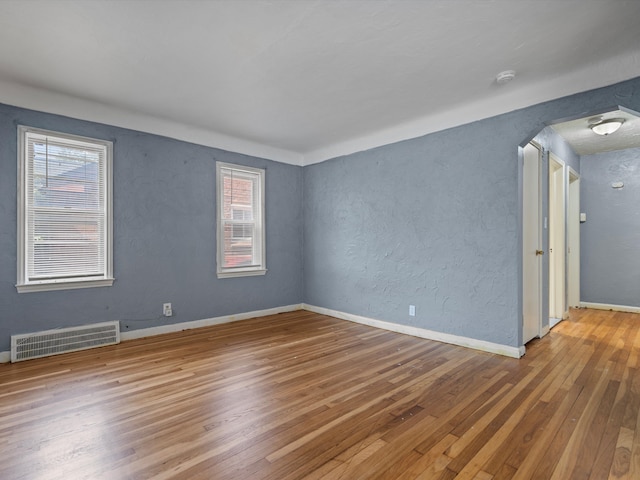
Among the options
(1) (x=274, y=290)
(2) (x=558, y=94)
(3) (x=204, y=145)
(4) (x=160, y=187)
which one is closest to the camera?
(2) (x=558, y=94)

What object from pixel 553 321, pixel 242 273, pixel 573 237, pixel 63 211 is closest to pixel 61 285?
pixel 63 211

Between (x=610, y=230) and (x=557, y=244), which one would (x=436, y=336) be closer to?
(x=557, y=244)

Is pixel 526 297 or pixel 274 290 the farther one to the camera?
pixel 274 290

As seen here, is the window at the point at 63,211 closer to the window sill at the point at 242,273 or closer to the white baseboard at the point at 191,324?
the white baseboard at the point at 191,324

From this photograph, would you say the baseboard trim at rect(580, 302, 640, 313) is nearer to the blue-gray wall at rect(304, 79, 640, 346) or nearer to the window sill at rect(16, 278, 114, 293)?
the blue-gray wall at rect(304, 79, 640, 346)

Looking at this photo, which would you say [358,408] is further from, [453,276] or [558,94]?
[558,94]

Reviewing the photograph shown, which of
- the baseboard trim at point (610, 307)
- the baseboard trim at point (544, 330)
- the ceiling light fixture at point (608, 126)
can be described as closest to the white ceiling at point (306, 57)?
the ceiling light fixture at point (608, 126)

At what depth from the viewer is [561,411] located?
7.51ft

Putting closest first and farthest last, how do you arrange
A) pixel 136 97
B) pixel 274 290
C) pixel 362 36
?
pixel 362 36 < pixel 136 97 < pixel 274 290

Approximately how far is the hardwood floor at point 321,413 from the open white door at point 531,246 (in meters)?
0.36

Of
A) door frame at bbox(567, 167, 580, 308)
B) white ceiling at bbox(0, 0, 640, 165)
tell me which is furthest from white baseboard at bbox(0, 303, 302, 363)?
door frame at bbox(567, 167, 580, 308)

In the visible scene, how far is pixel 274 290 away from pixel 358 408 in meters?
3.28

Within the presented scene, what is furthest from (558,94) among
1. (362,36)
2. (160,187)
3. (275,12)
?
(160,187)

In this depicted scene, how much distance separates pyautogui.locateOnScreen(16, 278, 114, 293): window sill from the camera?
3.34 meters
